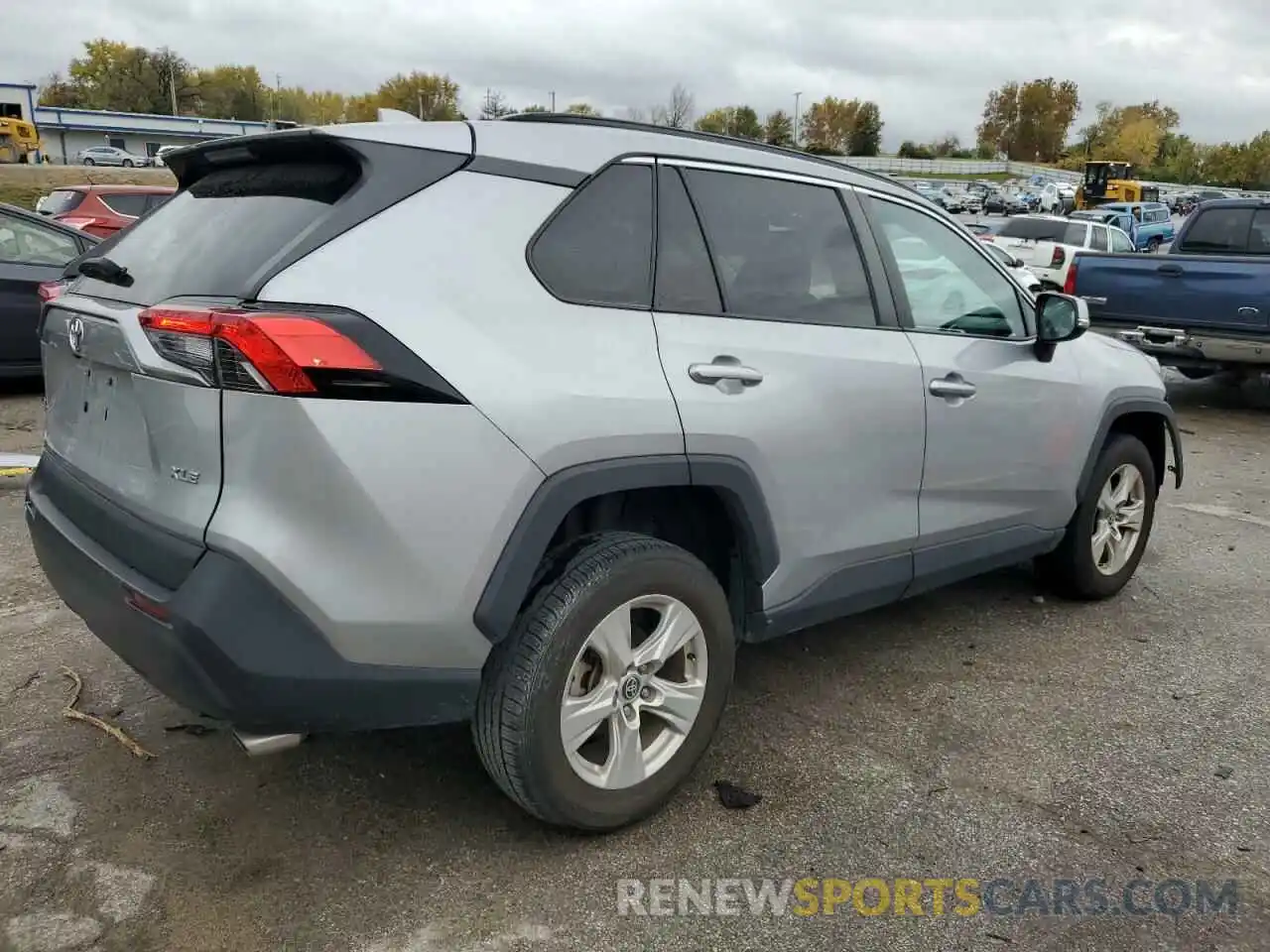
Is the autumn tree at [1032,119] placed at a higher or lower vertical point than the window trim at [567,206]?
higher

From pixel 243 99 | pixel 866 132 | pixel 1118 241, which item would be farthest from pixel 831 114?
pixel 1118 241

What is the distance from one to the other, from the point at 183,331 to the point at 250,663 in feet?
2.38

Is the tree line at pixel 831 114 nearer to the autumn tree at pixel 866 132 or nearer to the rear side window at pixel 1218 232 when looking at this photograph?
the autumn tree at pixel 866 132

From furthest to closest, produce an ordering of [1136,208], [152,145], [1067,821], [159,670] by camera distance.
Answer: [152,145]
[1136,208]
[1067,821]
[159,670]

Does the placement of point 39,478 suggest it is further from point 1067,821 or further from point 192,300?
point 1067,821

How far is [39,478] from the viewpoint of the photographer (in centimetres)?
296

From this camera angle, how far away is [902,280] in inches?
137

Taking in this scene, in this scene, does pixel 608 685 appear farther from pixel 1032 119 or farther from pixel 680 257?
pixel 1032 119

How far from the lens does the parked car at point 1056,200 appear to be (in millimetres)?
46534

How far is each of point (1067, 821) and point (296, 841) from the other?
84.2 inches

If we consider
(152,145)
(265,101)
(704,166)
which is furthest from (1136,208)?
(265,101)

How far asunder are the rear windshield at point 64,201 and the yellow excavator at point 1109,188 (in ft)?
125

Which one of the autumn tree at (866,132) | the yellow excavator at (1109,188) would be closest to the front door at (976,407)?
the yellow excavator at (1109,188)

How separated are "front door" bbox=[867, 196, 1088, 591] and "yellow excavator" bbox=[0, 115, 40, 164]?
66528 millimetres
